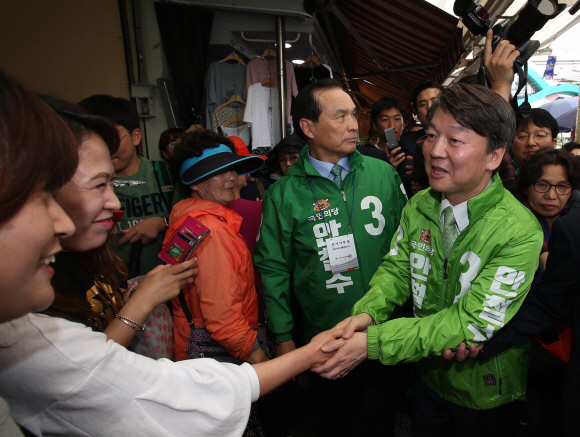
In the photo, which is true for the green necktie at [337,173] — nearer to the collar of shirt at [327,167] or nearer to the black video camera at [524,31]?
the collar of shirt at [327,167]

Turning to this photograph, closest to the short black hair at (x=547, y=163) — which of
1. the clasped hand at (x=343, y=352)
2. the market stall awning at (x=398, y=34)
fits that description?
the clasped hand at (x=343, y=352)

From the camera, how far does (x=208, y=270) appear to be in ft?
5.64

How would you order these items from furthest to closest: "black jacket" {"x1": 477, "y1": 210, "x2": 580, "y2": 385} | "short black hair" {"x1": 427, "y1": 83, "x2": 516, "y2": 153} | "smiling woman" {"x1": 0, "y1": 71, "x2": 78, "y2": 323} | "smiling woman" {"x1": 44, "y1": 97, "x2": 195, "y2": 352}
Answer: "short black hair" {"x1": 427, "y1": 83, "x2": 516, "y2": 153} → "black jacket" {"x1": 477, "y1": 210, "x2": 580, "y2": 385} → "smiling woman" {"x1": 44, "y1": 97, "x2": 195, "y2": 352} → "smiling woman" {"x1": 0, "y1": 71, "x2": 78, "y2": 323}


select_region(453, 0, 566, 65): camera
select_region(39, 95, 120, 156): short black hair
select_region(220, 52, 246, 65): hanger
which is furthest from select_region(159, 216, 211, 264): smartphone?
select_region(220, 52, 246, 65): hanger

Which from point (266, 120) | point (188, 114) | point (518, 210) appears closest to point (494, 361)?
point (518, 210)

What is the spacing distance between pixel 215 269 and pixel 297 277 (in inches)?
24.4

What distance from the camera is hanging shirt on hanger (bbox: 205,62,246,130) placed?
492 centimetres

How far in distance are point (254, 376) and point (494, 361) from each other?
1.14 meters

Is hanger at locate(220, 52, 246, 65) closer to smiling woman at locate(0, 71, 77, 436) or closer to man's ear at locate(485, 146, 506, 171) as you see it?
man's ear at locate(485, 146, 506, 171)

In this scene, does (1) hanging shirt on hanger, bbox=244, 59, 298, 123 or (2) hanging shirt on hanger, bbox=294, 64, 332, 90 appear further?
(2) hanging shirt on hanger, bbox=294, 64, 332, 90

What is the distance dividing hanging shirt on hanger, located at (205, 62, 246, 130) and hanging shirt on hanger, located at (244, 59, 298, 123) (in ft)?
0.54

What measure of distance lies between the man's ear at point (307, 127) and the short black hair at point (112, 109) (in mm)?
1163

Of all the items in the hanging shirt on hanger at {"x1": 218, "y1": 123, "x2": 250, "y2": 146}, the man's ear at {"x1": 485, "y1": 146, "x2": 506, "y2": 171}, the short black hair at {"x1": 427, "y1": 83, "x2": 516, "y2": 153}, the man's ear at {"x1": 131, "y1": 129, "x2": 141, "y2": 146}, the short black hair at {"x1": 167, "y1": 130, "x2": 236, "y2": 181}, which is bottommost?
the man's ear at {"x1": 485, "y1": 146, "x2": 506, "y2": 171}

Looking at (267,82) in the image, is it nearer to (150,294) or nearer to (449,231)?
(449,231)
